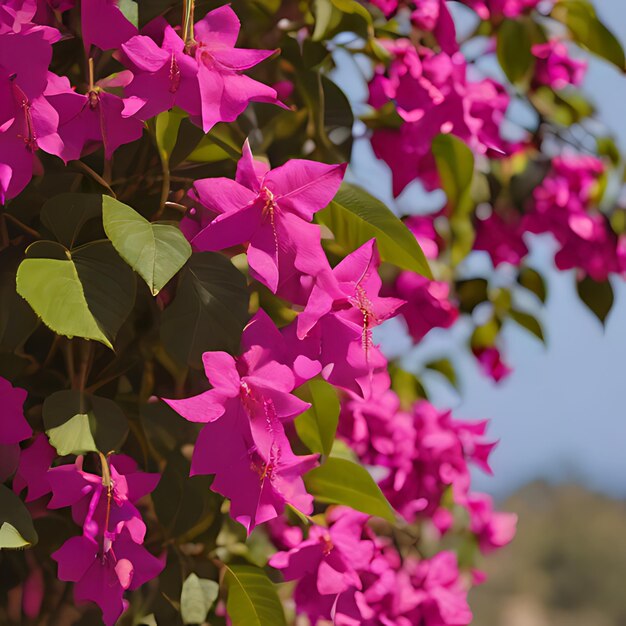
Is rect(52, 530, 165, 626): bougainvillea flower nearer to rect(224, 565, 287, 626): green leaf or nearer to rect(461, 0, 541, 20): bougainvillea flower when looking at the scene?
rect(224, 565, 287, 626): green leaf

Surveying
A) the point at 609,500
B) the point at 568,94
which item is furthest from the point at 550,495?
the point at 568,94

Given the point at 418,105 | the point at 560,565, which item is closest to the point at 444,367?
the point at 418,105

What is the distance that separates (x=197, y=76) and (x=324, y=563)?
1.40 feet

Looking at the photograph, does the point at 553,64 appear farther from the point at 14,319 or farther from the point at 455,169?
the point at 14,319

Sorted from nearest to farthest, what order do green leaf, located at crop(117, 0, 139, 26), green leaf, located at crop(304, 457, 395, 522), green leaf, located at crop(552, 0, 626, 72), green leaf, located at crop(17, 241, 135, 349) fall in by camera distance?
green leaf, located at crop(17, 241, 135, 349) → green leaf, located at crop(117, 0, 139, 26) → green leaf, located at crop(304, 457, 395, 522) → green leaf, located at crop(552, 0, 626, 72)

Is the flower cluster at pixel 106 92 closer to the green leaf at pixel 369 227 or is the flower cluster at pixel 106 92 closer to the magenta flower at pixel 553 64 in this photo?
the green leaf at pixel 369 227

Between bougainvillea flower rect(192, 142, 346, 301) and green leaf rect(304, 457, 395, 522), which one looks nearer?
bougainvillea flower rect(192, 142, 346, 301)

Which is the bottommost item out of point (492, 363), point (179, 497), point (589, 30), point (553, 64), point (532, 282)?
point (492, 363)

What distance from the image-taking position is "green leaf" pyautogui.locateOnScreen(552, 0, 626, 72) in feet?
3.72

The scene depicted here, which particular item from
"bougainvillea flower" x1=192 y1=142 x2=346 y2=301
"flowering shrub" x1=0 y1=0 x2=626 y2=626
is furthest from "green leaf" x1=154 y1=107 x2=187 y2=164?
"bougainvillea flower" x1=192 y1=142 x2=346 y2=301

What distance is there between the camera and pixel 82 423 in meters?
0.71

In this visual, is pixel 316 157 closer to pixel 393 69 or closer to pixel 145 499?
pixel 393 69

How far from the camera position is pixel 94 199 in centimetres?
71

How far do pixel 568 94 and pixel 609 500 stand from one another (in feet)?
24.5
